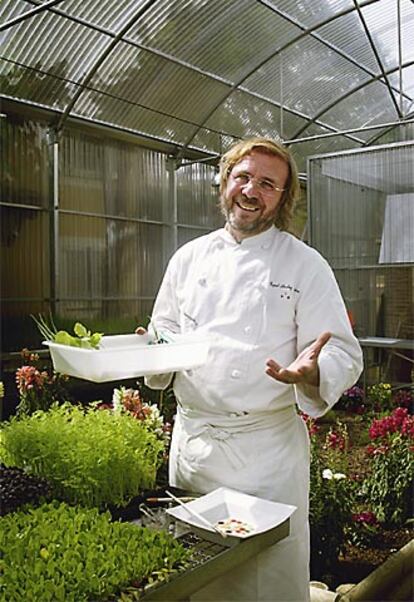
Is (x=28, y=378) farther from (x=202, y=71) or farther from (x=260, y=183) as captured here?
(x=202, y=71)

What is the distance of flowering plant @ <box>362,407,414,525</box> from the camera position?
2904 mm

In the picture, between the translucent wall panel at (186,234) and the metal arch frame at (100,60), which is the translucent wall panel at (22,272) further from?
the translucent wall panel at (186,234)

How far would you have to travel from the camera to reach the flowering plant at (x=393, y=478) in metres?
2.90

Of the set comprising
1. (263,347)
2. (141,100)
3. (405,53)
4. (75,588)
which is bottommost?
(75,588)

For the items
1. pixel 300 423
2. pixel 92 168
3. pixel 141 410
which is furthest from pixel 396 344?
pixel 300 423

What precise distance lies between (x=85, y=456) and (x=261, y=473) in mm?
409

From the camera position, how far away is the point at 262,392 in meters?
1.49

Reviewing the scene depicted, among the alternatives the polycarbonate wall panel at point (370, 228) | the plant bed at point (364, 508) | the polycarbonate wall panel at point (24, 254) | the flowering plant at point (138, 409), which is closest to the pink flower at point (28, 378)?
the flowering plant at point (138, 409)

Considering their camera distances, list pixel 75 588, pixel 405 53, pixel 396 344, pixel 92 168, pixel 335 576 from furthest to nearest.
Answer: pixel 405 53, pixel 92 168, pixel 396 344, pixel 335 576, pixel 75 588

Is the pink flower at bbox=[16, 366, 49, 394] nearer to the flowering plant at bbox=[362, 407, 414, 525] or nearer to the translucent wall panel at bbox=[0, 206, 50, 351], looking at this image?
the translucent wall panel at bbox=[0, 206, 50, 351]

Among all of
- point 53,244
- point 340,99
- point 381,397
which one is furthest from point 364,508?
point 340,99

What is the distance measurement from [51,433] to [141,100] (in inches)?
225

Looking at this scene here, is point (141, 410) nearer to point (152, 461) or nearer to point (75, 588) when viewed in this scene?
point (152, 461)

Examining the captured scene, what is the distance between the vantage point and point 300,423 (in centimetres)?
162
